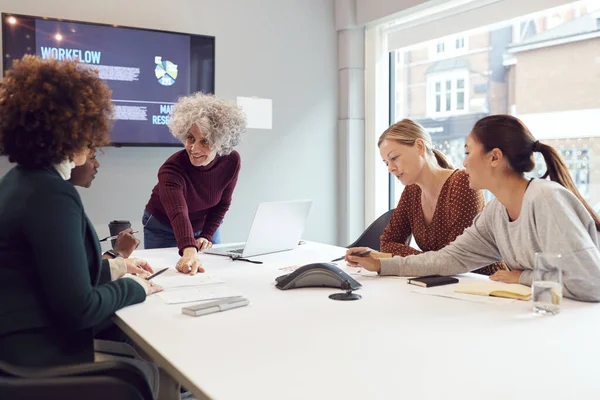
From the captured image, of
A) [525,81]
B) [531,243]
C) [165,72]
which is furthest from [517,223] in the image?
[165,72]

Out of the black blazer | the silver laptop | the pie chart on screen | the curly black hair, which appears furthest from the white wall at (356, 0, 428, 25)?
the black blazer

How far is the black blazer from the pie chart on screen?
2.39 metres

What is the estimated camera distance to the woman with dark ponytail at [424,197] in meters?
2.24

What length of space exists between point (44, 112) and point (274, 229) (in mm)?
1233

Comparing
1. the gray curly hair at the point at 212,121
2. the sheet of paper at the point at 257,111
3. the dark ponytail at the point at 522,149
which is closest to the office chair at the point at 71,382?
the dark ponytail at the point at 522,149

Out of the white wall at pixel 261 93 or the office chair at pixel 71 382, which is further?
the white wall at pixel 261 93

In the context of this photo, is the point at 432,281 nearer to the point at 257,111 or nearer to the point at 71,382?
the point at 71,382

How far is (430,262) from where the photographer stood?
1.95m

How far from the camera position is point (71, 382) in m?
1.01

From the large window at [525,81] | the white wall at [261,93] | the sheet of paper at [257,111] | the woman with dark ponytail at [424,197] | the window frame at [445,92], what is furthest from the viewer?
the sheet of paper at [257,111]

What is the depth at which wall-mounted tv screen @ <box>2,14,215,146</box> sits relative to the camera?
318cm

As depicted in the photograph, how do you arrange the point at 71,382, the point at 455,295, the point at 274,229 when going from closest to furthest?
the point at 71,382, the point at 455,295, the point at 274,229

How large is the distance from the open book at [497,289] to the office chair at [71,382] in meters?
1.02

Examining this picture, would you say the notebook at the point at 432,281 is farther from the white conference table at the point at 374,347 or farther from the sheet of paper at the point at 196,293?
the sheet of paper at the point at 196,293
